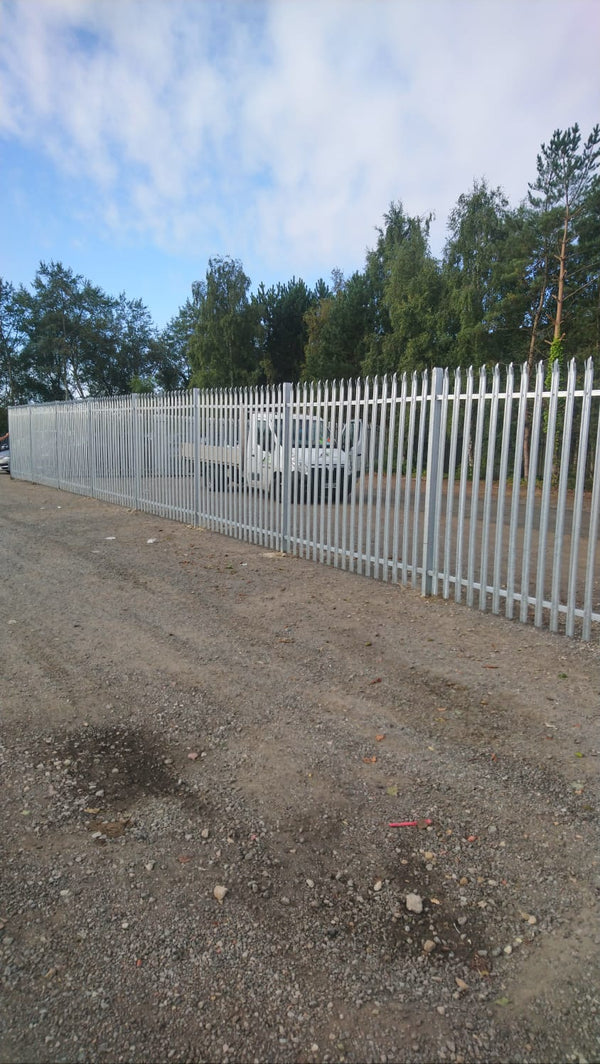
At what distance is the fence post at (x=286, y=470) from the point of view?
841 centimetres

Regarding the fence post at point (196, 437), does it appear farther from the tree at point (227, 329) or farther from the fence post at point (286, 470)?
the tree at point (227, 329)

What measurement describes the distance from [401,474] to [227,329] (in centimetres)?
3562

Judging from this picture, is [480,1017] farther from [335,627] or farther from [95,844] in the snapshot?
[335,627]

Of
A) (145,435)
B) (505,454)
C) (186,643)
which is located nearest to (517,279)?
(145,435)

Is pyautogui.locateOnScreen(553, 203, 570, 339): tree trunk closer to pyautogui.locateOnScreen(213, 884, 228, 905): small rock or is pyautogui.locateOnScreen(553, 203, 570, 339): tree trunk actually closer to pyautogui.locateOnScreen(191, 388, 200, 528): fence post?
pyautogui.locateOnScreen(191, 388, 200, 528): fence post

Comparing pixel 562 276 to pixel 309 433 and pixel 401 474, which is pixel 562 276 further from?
pixel 401 474

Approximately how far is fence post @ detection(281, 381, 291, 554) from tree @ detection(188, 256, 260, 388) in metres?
32.2

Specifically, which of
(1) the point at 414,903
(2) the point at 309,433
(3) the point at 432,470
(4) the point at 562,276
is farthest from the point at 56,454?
(1) the point at 414,903

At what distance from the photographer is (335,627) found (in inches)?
224

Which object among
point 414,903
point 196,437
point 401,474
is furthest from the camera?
point 196,437

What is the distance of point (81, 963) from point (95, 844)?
620mm

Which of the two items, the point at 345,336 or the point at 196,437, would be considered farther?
the point at 345,336

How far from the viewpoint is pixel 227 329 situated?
3975 cm

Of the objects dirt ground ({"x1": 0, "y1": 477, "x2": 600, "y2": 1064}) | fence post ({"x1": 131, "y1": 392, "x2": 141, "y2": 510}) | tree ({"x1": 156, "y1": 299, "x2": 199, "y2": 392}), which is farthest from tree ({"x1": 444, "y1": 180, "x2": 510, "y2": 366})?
tree ({"x1": 156, "y1": 299, "x2": 199, "y2": 392})
